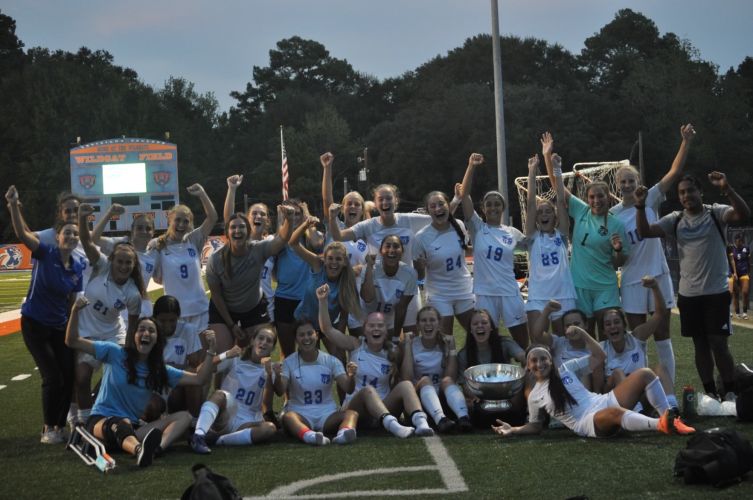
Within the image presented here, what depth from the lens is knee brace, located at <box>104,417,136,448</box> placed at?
21.1 feet

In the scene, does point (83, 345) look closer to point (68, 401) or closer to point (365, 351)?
point (68, 401)

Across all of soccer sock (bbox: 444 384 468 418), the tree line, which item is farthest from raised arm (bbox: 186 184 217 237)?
the tree line

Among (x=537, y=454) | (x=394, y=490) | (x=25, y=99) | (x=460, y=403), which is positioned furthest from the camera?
(x=25, y=99)

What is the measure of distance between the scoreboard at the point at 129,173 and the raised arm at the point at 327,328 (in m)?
31.5

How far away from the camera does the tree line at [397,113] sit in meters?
56.2

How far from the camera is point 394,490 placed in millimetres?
5375

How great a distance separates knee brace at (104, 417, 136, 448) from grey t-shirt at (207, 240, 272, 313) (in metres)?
1.56

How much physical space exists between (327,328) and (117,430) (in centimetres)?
176

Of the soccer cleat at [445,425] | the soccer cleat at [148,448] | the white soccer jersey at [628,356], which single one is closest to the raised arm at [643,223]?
the white soccer jersey at [628,356]

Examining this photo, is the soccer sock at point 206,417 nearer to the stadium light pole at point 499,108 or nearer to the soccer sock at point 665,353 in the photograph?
the soccer sock at point 665,353

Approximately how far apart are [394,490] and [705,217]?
3.47 meters

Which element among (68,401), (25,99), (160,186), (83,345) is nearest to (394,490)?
(83,345)

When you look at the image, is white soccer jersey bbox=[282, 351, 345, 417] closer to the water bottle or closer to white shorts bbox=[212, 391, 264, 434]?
white shorts bbox=[212, 391, 264, 434]

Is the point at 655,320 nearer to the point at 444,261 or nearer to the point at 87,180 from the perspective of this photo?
the point at 444,261
